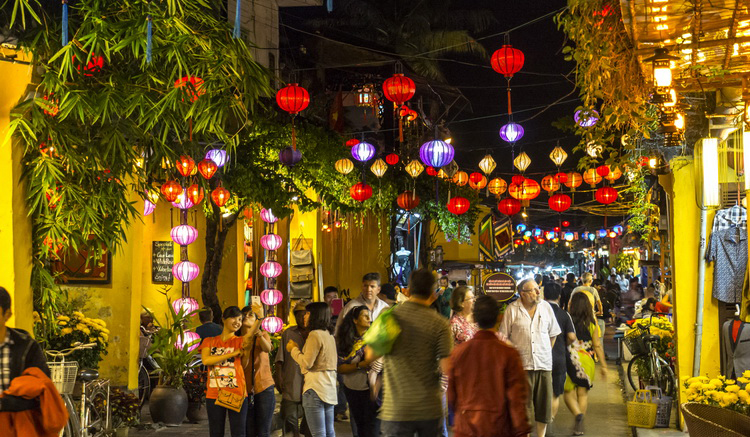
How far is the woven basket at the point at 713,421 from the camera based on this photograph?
5601mm

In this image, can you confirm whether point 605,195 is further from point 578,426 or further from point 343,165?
point 578,426

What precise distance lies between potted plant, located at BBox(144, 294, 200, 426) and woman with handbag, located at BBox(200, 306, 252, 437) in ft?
13.0

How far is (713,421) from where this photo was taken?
5.94 m

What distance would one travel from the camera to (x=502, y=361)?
19.0ft

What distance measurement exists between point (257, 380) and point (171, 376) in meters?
4.24

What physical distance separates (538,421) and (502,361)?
182 inches

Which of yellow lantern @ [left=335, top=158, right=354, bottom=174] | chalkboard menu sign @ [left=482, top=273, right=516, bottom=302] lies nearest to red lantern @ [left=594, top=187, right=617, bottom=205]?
yellow lantern @ [left=335, top=158, right=354, bottom=174]

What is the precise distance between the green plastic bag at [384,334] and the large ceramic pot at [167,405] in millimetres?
6621

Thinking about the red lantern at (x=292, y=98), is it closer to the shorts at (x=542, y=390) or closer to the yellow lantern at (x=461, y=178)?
the shorts at (x=542, y=390)

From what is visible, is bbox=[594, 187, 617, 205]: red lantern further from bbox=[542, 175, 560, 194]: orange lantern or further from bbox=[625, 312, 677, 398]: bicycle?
bbox=[625, 312, 677, 398]: bicycle

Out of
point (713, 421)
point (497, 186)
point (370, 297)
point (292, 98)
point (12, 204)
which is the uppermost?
point (292, 98)

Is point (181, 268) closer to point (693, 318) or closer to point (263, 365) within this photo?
point (263, 365)

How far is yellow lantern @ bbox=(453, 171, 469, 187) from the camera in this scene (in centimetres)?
2370

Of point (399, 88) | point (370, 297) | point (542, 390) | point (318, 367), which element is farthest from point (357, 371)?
point (399, 88)
